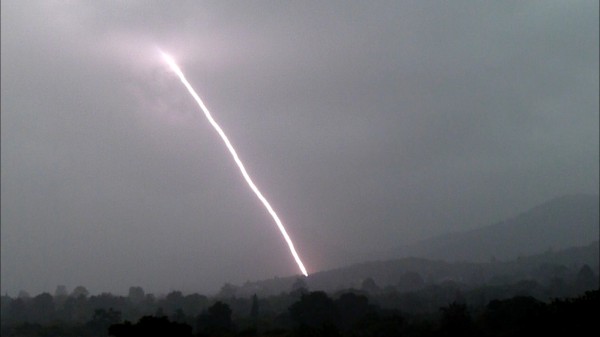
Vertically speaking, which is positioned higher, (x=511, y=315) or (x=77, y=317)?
(x=77, y=317)

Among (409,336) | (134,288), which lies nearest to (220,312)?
(409,336)

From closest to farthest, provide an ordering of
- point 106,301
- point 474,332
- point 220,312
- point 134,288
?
1. point 474,332
2. point 220,312
3. point 106,301
4. point 134,288

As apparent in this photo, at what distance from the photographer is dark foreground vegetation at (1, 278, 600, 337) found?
41.1 metres

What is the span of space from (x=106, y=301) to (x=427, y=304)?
55.9 metres

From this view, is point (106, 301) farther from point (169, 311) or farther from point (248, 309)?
point (248, 309)

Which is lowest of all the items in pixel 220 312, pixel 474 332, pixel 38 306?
pixel 474 332

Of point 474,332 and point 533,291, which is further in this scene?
point 533,291

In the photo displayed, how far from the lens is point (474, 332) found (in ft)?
139

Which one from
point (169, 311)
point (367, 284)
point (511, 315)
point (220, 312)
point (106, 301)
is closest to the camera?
point (511, 315)

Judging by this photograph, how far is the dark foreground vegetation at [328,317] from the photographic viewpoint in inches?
1619

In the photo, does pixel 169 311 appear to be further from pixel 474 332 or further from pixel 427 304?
pixel 474 332

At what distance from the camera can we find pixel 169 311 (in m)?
110

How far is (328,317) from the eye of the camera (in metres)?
66.7

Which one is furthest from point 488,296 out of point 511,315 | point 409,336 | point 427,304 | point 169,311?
point 409,336
